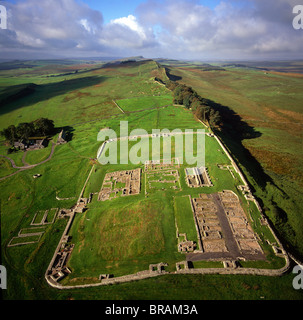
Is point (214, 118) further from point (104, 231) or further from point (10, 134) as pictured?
point (10, 134)

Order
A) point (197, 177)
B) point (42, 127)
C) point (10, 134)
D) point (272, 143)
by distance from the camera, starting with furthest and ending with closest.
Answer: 1. point (42, 127)
2. point (10, 134)
3. point (272, 143)
4. point (197, 177)

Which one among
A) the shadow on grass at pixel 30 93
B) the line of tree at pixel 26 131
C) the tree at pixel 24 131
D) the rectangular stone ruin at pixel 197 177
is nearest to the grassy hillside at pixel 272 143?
the rectangular stone ruin at pixel 197 177

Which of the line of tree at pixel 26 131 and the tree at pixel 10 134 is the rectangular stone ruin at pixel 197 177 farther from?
the tree at pixel 10 134

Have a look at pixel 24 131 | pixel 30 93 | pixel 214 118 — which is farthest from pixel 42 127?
pixel 30 93

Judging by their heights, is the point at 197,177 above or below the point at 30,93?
below

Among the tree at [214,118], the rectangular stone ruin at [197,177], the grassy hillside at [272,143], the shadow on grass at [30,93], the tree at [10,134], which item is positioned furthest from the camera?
the shadow on grass at [30,93]

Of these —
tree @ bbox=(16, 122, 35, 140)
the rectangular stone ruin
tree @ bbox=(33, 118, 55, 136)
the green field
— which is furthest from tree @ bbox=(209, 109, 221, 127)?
tree @ bbox=(16, 122, 35, 140)
